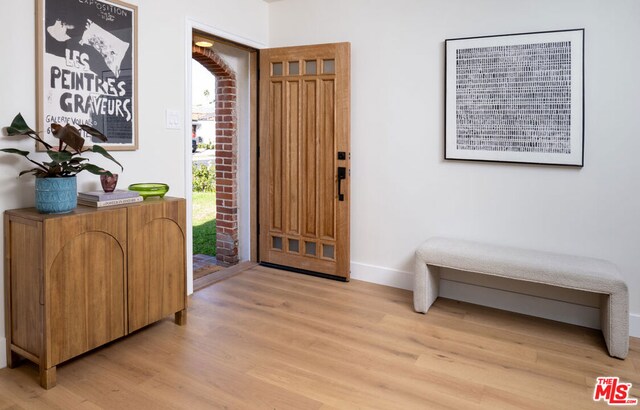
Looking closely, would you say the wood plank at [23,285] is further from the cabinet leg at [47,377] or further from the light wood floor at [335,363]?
the light wood floor at [335,363]

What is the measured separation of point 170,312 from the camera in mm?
2977

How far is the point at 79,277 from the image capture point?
7.86 ft

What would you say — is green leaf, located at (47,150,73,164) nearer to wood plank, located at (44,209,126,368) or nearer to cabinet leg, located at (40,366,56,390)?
wood plank, located at (44,209,126,368)

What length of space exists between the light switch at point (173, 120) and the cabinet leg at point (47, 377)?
1.81 meters

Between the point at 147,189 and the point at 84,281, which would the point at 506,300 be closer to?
the point at 147,189

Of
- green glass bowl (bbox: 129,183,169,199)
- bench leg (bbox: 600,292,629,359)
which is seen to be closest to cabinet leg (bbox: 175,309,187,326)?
green glass bowl (bbox: 129,183,169,199)

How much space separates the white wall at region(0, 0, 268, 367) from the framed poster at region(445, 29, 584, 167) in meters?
2.04

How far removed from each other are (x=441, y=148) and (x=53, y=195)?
2729 mm

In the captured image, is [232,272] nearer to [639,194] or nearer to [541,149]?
[541,149]

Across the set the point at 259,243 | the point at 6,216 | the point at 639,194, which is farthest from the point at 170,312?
the point at 639,194

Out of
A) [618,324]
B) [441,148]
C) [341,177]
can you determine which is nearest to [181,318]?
[341,177]

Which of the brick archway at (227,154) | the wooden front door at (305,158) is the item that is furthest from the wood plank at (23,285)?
the brick archway at (227,154)

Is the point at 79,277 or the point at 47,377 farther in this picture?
the point at 79,277

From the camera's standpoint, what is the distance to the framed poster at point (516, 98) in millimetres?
3055
